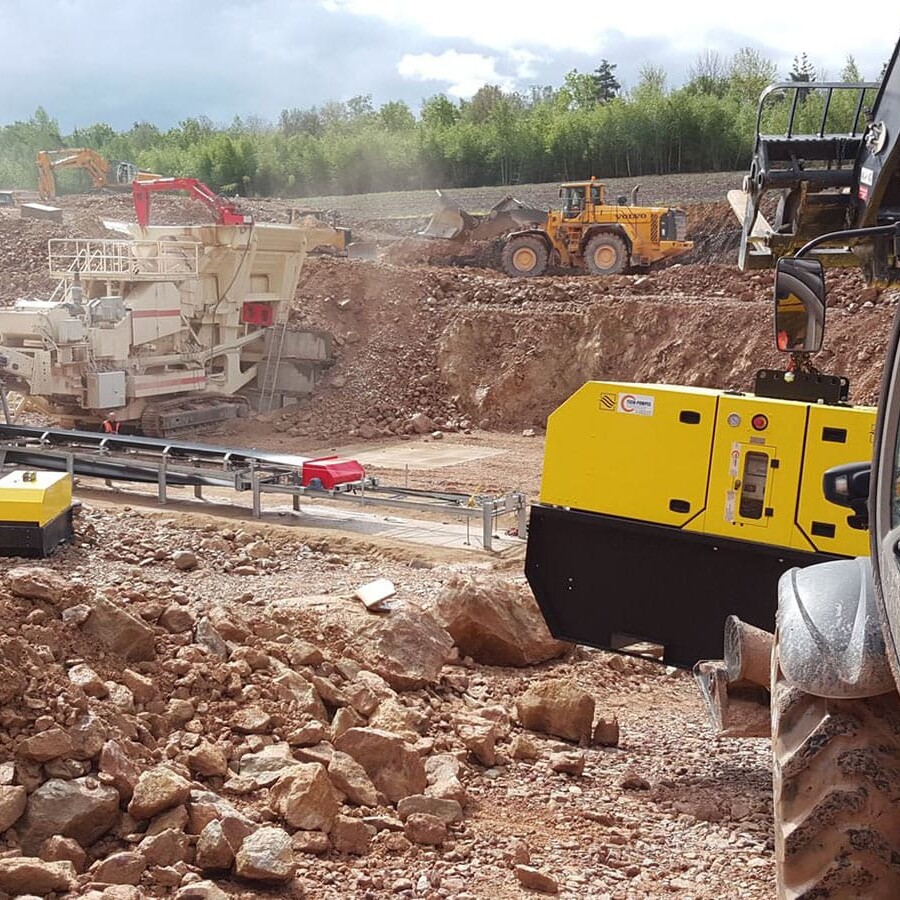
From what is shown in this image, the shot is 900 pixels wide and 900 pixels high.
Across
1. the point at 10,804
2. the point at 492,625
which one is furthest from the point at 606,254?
the point at 10,804

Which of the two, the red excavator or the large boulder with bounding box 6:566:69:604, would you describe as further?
the red excavator

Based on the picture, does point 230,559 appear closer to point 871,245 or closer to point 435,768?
point 435,768

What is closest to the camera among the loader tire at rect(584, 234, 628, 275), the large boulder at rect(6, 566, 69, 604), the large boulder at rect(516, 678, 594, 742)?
the large boulder at rect(6, 566, 69, 604)

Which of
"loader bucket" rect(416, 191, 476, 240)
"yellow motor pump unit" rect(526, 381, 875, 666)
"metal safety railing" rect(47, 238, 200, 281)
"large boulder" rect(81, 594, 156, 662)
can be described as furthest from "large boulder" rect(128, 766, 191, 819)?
"loader bucket" rect(416, 191, 476, 240)

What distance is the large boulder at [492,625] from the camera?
6816mm

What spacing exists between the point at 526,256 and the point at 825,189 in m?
20.0

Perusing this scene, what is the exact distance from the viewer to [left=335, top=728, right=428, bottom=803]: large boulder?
4.57 metres

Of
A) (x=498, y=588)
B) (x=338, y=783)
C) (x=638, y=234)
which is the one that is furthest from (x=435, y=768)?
(x=638, y=234)

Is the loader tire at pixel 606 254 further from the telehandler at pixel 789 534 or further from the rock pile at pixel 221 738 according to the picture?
the rock pile at pixel 221 738

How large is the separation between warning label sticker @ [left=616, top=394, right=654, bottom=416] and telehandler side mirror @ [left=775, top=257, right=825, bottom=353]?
A: 109cm

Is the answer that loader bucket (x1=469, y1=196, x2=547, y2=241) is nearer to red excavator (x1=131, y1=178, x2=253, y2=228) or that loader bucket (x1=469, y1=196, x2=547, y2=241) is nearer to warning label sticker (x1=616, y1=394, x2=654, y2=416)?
red excavator (x1=131, y1=178, x2=253, y2=228)

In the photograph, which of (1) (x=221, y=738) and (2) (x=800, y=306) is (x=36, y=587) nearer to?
(1) (x=221, y=738)

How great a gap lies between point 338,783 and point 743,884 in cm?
A: 153

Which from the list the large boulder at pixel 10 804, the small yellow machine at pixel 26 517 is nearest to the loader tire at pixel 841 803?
the large boulder at pixel 10 804
